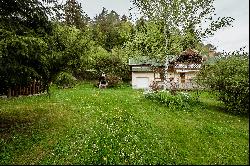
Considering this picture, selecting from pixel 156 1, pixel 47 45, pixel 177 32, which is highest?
pixel 156 1

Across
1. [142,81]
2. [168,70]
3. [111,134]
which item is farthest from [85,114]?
[142,81]

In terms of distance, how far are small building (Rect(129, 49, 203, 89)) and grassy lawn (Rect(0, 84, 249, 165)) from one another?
1848cm

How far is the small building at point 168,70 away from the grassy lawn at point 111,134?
18480mm

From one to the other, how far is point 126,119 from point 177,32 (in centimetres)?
1703

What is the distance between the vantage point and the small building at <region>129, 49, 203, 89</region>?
122 ft

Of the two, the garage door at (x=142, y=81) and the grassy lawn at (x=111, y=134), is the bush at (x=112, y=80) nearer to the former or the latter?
the garage door at (x=142, y=81)

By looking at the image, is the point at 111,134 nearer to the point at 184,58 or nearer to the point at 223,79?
the point at 223,79

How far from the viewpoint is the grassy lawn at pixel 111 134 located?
25.9 feet

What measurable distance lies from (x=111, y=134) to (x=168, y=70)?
3067 cm

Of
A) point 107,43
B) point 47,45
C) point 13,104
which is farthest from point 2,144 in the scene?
point 107,43

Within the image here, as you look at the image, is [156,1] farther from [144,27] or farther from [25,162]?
[25,162]

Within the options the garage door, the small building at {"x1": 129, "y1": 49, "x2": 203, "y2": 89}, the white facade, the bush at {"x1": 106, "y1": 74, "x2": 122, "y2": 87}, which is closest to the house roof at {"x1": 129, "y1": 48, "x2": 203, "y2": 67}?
the small building at {"x1": 129, "y1": 49, "x2": 203, "y2": 89}

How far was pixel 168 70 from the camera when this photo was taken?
135 ft

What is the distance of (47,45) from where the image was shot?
11.1 metres
